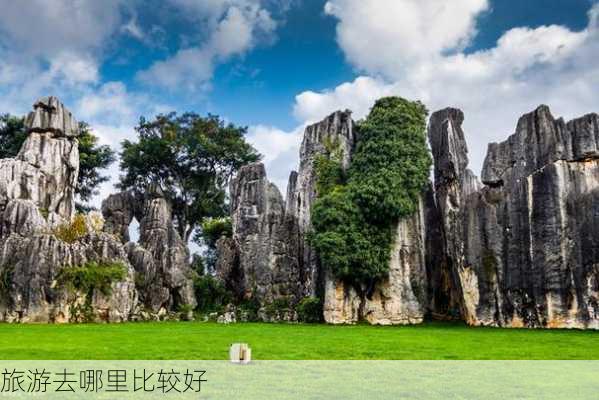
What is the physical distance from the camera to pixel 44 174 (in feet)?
108

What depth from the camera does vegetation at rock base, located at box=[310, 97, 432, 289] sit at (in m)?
25.5

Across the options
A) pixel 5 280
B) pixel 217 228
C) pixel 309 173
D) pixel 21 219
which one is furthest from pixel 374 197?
pixel 21 219

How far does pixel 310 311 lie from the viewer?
27.1m

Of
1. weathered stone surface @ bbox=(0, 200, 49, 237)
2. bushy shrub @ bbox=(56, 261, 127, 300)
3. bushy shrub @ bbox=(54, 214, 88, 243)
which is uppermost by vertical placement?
weathered stone surface @ bbox=(0, 200, 49, 237)

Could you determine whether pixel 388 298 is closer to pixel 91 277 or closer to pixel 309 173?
pixel 309 173

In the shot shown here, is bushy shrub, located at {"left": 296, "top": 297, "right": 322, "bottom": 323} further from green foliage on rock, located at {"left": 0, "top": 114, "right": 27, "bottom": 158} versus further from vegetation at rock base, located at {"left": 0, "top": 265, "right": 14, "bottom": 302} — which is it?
green foliage on rock, located at {"left": 0, "top": 114, "right": 27, "bottom": 158}

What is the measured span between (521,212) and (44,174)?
955 inches

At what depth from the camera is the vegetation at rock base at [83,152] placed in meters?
39.6

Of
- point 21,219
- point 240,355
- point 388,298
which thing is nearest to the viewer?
point 240,355

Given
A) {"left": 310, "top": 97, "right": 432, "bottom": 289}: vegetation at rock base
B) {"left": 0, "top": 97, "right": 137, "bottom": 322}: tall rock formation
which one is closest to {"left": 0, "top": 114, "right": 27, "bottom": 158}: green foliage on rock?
{"left": 0, "top": 97, "right": 137, "bottom": 322}: tall rock formation

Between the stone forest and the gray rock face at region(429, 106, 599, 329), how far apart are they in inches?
2.0

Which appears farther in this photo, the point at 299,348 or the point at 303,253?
the point at 303,253

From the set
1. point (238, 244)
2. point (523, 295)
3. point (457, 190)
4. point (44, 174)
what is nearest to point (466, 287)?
point (523, 295)

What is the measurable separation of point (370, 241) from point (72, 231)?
12.9 metres
